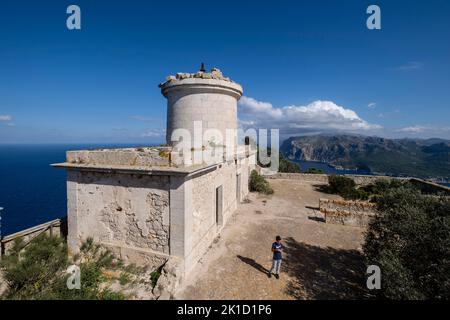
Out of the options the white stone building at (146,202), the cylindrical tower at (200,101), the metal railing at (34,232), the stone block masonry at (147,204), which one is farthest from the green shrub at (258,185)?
the metal railing at (34,232)

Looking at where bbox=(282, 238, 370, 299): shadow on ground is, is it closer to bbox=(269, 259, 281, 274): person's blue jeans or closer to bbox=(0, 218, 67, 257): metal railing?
bbox=(269, 259, 281, 274): person's blue jeans

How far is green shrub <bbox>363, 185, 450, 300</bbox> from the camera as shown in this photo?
12.9ft

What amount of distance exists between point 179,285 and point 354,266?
5663 millimetres

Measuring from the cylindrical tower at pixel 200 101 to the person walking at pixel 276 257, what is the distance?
5059 millimetres

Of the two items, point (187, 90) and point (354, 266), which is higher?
point (187, 90)

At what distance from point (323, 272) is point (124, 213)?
655 cm

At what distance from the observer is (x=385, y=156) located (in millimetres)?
77688

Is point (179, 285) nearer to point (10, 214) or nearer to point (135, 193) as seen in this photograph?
point (135, 193)

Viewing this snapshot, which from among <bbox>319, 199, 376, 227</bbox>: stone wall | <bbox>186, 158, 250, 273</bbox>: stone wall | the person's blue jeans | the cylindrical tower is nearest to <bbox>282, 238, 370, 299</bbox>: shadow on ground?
the person's blue jeans

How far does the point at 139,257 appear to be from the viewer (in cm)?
649

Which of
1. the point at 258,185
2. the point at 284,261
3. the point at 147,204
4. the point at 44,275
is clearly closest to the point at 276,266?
the point at 284,261

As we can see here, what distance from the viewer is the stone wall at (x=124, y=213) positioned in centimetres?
620

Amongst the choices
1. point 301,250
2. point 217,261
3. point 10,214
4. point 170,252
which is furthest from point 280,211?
point 10,214

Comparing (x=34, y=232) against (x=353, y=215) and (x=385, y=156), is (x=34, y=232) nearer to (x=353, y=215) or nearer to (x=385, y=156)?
(x=353, y=215)
